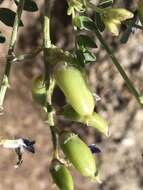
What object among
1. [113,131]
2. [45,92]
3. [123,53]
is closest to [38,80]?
[45,92]

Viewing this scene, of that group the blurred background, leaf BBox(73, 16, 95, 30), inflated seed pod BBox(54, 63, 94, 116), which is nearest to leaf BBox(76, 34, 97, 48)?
leaf BBox(73, 16, 95, 30)

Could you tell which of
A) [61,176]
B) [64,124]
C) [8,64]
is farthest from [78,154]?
[64,124]

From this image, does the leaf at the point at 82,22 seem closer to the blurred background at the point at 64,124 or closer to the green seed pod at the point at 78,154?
the green seed pod at the point at 78,154

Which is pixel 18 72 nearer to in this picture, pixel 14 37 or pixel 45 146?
pixel 45 146

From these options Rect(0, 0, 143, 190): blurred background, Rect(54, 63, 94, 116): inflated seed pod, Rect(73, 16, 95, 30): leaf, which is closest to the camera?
Rect(54, 63, 94, 116): inflated seed pod

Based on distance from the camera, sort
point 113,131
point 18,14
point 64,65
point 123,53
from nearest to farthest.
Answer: point 64,65 < point 18,14 < point 123,53 < point 113,131

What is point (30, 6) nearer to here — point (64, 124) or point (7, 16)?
point (7, 16)

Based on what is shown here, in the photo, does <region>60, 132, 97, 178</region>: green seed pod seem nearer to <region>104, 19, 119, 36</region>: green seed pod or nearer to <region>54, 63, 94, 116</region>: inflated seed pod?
<region>54, 63, 94, 116</region>: inflated seed pod
